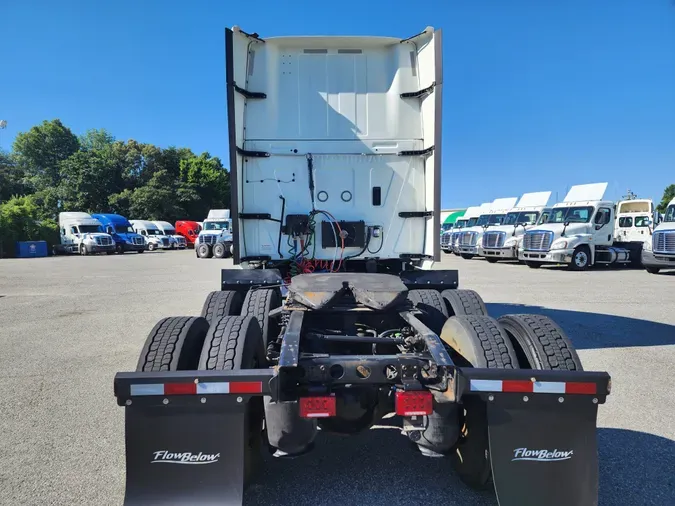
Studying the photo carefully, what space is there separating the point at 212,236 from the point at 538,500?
26.3 metres

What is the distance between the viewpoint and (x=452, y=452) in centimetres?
A: 270

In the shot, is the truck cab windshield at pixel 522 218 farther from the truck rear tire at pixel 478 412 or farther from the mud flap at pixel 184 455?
the mud flap at pixel 184 455

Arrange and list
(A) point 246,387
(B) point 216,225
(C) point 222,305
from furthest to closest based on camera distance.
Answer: (B) point 216,225 < (C) point 222,305 < (A) point 246,387

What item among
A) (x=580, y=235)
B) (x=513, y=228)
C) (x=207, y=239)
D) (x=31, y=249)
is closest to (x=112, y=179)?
(x=31, y=249)

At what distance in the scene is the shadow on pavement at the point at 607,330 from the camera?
607cm

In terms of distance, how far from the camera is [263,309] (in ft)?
13.4

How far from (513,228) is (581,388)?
18.9m

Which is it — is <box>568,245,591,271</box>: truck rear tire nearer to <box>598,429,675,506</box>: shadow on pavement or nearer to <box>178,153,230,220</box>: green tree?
<box>598,429,675,506</box>: shadow on pavement

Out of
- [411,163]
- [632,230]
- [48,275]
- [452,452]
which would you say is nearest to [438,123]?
[411,163]

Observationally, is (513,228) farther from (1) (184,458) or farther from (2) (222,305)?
(1) (184,458)

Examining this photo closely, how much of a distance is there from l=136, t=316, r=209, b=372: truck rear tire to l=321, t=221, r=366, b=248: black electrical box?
8.83ft

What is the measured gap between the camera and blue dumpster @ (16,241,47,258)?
2994 centimetres

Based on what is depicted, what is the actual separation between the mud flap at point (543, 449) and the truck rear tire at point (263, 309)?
2118mm

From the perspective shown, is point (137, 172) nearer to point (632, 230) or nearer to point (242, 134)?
point (632, 230)
